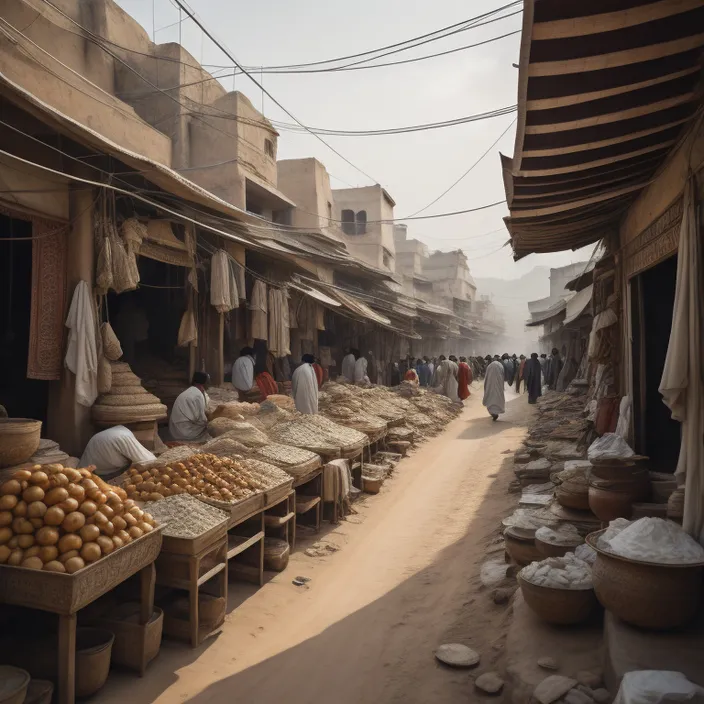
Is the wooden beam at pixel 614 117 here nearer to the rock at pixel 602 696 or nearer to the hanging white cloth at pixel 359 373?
the rock at pixel 602 696

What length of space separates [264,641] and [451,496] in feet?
16.5

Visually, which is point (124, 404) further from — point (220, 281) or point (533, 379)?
point (533, 379)

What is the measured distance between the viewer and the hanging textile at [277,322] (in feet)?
36.4

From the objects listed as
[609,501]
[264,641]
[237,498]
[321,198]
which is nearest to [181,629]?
[264,641]

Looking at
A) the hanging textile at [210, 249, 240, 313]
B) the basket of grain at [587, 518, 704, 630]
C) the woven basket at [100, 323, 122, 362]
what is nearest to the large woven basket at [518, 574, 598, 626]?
the basket of grain at [587, 518, 704, 630]

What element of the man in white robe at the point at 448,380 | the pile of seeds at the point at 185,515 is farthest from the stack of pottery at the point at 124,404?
the man in white robe at the point at 448,380

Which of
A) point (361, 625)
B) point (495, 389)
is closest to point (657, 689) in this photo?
point (361, 625)

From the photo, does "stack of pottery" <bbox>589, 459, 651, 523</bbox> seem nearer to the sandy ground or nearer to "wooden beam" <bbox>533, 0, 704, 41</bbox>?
the sandy ground

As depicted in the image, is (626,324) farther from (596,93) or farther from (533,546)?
(596,93)

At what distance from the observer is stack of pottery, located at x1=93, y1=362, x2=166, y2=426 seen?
6.40 meters

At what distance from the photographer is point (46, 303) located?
607 cm

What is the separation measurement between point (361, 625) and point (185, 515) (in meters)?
1.76

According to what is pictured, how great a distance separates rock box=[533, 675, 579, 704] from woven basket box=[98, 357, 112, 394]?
5.43 m

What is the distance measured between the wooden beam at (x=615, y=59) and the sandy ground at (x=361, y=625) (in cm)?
377
